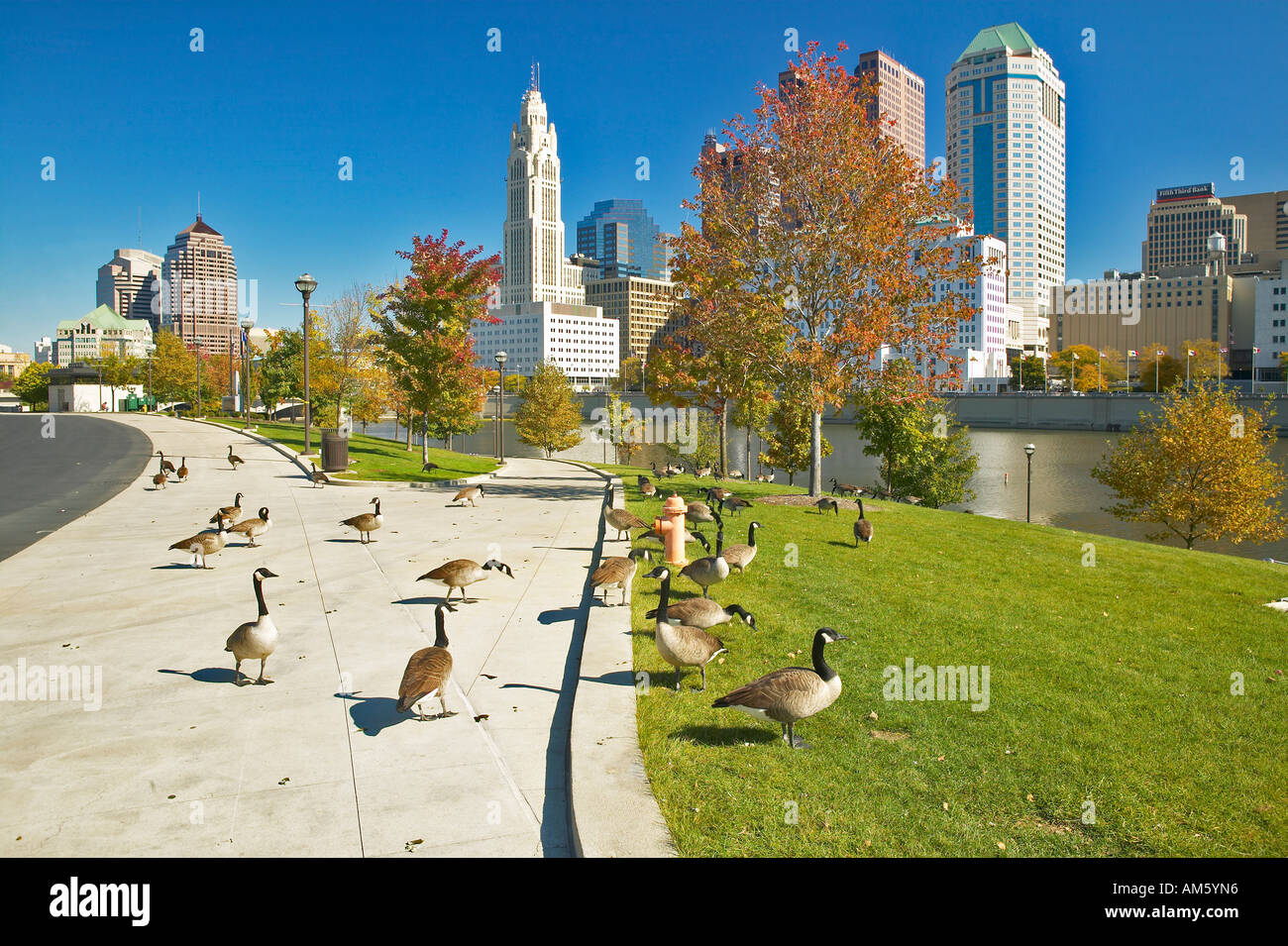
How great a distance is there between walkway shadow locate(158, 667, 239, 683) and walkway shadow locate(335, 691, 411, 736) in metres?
1.43

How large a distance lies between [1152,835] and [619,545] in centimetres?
973

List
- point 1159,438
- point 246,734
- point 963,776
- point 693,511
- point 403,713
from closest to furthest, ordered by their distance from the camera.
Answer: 1. point 963,776
2. point 246,734
3. point 403,713
4. point 693,511
5. point 1159,438

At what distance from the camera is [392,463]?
34.4 m

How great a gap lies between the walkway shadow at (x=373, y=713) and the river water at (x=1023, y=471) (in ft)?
137

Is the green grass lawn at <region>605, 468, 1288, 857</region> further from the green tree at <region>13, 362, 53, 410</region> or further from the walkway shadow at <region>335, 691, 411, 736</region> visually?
the green tree at <region>13, 362, 53, 410</region>

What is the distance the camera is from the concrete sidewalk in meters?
5.40

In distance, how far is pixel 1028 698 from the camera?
784 centimetres

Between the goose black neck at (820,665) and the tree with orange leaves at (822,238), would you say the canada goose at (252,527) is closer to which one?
the goose black neck at (820,665)

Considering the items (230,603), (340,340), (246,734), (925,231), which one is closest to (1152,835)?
(246,734)

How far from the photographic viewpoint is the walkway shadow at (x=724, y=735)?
22.1 ft

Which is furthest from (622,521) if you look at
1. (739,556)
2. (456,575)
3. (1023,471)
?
(1023,471)

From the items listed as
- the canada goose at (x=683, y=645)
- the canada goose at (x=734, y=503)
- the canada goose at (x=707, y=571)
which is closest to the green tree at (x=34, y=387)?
the canada goose at (x=734, y=503)

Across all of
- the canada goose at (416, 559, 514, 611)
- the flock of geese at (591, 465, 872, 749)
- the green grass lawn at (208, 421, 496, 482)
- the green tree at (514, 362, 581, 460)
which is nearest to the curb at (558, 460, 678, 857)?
the flock of geese at (591, 465, 872, 749)
